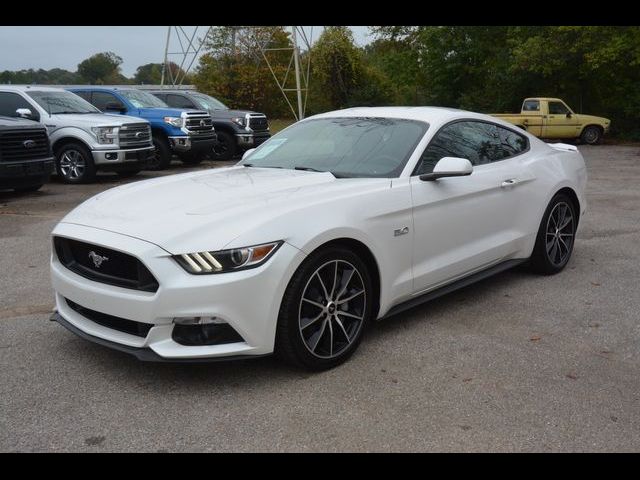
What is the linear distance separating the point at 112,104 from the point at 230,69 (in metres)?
17.1

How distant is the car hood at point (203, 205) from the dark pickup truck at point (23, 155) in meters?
6.74

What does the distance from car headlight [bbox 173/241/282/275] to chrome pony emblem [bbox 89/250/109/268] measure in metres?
0.53

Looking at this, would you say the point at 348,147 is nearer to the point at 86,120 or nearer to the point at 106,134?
the point at 106,134

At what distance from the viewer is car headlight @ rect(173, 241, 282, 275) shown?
10.9 ft

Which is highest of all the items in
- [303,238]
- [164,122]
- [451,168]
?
[164,122]

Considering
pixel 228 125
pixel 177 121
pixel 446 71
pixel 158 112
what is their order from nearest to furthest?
pixel 177 121
pixel 158 112
pixel 228 125
pixel 446 71

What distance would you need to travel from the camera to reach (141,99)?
15.9m

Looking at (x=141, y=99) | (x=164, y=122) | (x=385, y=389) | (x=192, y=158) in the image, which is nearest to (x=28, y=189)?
(x=164, y=122)

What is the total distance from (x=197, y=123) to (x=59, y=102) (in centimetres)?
326

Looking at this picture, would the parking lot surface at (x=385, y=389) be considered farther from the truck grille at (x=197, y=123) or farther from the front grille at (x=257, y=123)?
the front grille at (x=257, y=123)

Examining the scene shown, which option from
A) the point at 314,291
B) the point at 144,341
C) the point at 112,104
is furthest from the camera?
the point at 112,104
